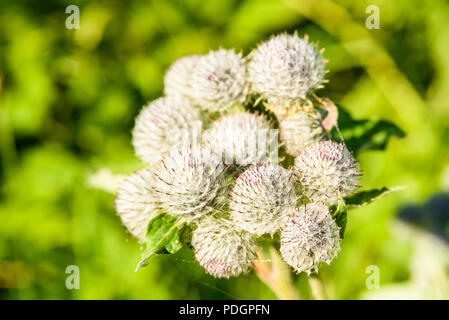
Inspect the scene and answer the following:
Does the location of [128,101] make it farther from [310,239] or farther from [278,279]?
[310,239]

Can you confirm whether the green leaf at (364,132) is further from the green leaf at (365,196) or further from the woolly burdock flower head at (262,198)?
the woolly burdock flower head at (262,198)

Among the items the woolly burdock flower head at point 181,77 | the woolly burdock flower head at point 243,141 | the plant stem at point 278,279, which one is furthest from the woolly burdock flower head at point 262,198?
the woolly burdock flower head at point 181,77

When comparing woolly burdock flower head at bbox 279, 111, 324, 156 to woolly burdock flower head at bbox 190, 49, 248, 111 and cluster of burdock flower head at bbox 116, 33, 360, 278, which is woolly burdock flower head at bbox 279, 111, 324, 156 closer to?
cluster of burdock flower head at bbox 116, 33, 360, 278

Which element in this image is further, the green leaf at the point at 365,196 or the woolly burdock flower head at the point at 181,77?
the woolly burdock flower head at the point at 181,77

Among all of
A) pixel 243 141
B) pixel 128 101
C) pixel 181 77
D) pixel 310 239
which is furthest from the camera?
pixel 128 101

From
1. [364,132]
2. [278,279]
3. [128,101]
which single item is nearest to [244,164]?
[278,279]
